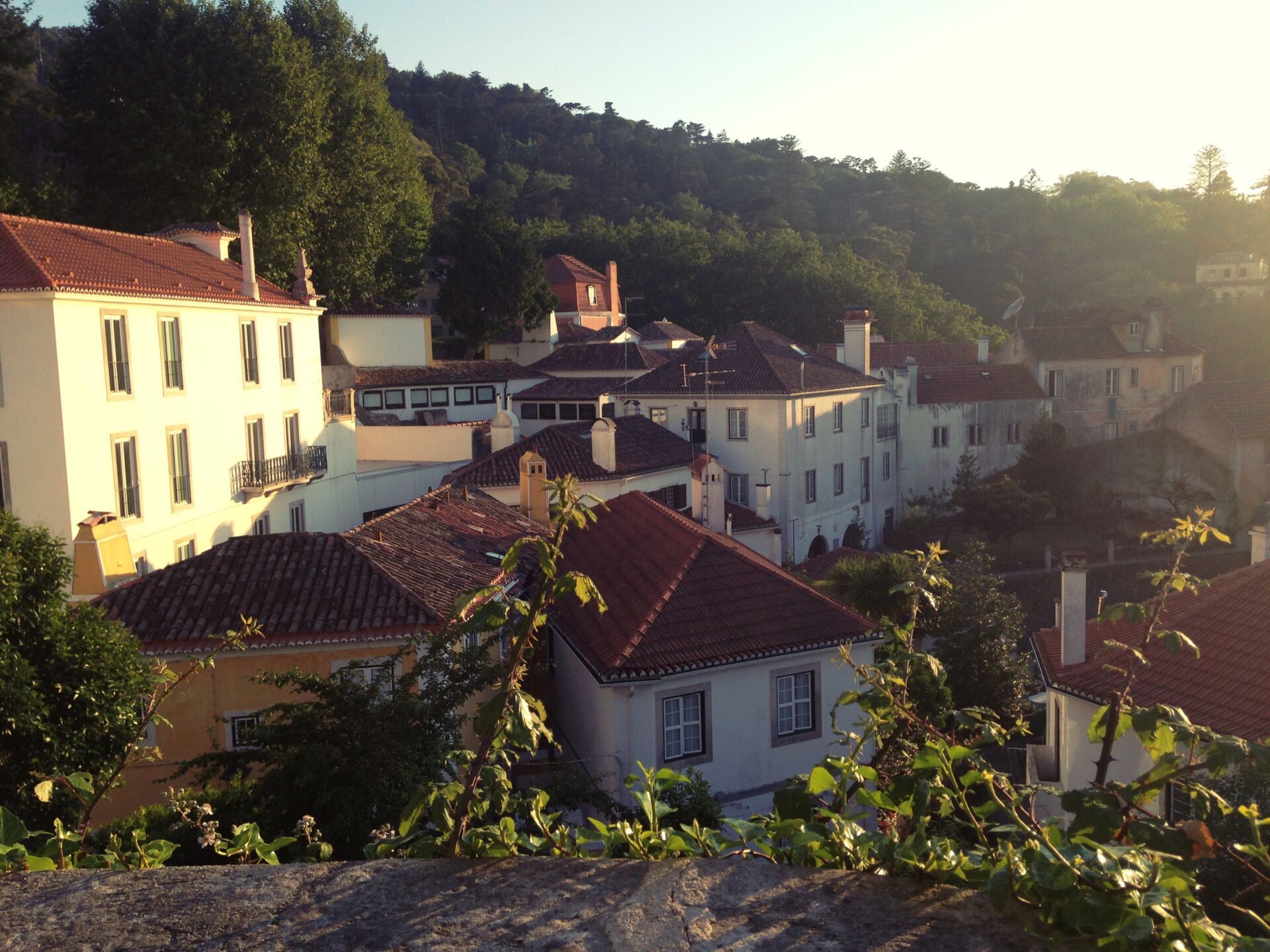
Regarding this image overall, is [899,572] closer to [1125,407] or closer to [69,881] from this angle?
[69,881]

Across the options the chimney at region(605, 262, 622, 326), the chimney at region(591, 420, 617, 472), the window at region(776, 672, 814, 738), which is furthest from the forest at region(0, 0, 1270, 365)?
the window at region(776, 672, 814, 738)

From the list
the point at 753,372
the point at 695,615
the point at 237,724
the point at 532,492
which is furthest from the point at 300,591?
the point at 753,372

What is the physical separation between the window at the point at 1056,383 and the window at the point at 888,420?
Result: 31.7ft

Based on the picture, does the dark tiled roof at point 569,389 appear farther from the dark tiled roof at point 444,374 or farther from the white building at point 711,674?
the white building at point 711,674

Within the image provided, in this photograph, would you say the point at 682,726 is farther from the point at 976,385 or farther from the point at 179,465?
the point at 976,385

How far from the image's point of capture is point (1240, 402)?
1794 inches

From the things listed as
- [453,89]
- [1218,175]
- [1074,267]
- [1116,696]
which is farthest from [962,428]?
[453,89]

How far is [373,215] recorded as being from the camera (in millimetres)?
44031

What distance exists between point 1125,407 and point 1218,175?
66.4 m

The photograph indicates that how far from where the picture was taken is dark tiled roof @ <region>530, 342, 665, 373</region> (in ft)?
157

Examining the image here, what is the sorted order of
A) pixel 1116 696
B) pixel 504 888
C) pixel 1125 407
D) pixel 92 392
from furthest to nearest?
pixel 1125 407 < pixel 92 392 < pixel 1116 696 < pixel 504 888

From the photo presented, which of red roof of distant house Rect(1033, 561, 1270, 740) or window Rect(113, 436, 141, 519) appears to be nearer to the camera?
red roof of distant house Rect(1033, 561, 1270, 740)

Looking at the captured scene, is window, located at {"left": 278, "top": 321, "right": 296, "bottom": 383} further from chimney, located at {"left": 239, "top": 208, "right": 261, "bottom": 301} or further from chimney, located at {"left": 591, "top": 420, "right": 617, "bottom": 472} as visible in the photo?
chimney, located at {"left": 591, "top": 420, "right": 617, "bottom": 472}

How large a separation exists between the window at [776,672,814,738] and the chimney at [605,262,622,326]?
54.1 m
